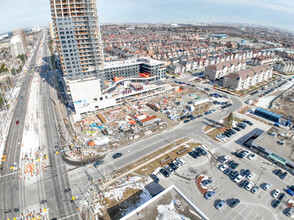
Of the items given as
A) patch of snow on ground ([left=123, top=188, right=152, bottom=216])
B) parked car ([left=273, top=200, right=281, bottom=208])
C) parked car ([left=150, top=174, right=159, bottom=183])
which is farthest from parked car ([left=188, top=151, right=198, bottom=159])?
parked car ([left=273, top=200, right=281, bottom=208])

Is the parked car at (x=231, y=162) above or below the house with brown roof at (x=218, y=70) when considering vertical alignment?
below

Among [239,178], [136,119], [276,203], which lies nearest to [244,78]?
[136,119]

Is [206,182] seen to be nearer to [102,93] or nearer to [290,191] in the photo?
[290,191]

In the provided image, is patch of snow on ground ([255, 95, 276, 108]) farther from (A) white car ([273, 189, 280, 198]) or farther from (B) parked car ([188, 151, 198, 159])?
(A) white car ([273, 189, 280, 198])

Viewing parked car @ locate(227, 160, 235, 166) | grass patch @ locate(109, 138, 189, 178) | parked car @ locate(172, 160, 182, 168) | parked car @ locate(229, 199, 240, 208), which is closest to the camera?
parked car @ locate(229, 199, 240, 208)

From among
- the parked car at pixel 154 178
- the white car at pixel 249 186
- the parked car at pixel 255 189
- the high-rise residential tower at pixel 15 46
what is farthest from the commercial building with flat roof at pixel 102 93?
the high-rise residential tower at pixel 15 46

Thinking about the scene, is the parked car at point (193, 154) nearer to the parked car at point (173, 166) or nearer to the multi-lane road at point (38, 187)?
the parked car at point (173, 166)

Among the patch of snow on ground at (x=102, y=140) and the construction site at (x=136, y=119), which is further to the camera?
the construction site at (x=136, y=119)
